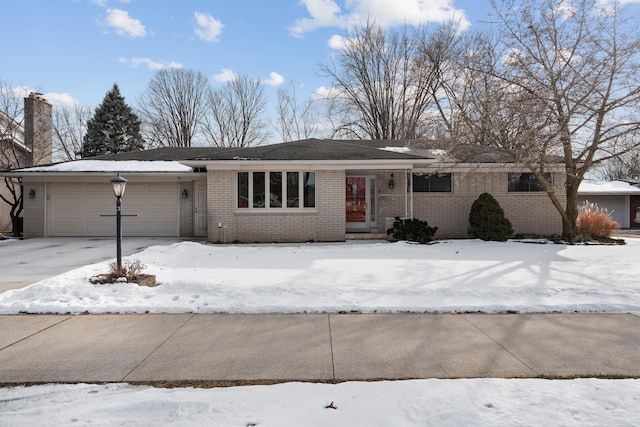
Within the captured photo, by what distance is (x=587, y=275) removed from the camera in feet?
27.1

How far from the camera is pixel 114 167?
1641 centimetres

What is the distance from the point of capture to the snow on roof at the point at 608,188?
27234mm

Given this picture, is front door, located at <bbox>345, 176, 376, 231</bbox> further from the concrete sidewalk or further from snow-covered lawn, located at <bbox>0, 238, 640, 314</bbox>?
the concrete sidewalk

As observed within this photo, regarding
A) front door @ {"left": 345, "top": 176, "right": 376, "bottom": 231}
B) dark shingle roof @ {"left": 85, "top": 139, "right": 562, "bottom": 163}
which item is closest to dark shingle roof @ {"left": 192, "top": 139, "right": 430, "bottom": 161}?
dark shingle roof @ {"left": 85, "top": 139, "right": 562, "bottom": 163}

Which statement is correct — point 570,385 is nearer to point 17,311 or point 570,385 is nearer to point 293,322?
point 293,322

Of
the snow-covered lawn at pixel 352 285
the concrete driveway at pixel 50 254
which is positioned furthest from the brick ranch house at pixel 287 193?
the snow-covered lawn at pixel 352 285

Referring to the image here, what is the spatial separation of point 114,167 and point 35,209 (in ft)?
11.3

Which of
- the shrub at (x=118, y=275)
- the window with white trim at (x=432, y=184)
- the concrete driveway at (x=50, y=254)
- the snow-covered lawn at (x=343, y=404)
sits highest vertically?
the window with white trim at (x=432, y=184)

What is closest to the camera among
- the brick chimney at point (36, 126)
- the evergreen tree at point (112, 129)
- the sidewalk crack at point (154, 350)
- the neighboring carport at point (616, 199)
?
the sidewalk crack at point (154, 350)

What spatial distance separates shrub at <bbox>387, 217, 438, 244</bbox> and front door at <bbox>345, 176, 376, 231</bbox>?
2.20 meters

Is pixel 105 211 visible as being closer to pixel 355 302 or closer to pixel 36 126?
pixel 36 126

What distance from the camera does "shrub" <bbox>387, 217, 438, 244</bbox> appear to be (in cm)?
1362

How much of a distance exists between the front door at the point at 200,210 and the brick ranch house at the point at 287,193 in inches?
1.6

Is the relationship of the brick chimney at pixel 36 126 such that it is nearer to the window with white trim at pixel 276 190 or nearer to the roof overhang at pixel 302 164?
the roof overhang at pixel 302 164
